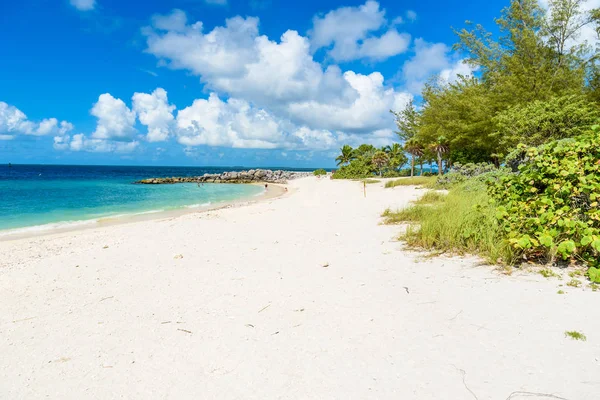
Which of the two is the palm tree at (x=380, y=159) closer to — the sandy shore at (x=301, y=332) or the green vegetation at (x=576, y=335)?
the sandy shore at (x=301, y=332)

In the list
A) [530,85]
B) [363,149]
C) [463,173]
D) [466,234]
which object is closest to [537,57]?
[530,85]

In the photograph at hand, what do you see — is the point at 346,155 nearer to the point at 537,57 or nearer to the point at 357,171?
the point at 357,171

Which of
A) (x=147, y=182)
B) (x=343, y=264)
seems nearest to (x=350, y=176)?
(x=147, y=182)

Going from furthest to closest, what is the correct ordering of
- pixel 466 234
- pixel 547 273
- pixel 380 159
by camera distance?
1. pixel 380 159
2. pixel 466 234
3. pixel 547 273

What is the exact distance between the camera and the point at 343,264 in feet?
18.8

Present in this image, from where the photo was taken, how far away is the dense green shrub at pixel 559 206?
4.30 metres

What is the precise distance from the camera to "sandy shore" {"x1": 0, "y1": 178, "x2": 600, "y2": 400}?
8.66 ft

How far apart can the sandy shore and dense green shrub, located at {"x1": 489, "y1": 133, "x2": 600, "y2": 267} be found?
2.27 feet

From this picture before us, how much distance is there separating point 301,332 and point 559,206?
4148 millimetres

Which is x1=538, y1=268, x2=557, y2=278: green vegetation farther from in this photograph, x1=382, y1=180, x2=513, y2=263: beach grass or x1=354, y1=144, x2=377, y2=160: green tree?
x1=354, y1=144, x2=377, y2=160: green tree

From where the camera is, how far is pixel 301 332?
3477 millimetres

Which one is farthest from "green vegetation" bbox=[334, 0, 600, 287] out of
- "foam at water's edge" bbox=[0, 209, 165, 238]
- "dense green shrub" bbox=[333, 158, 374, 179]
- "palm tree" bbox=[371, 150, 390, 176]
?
"foam at water's edge" bbox=[0, 209, 165, 238]

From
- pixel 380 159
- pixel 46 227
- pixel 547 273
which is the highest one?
pixel 380 159

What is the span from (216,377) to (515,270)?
Result: 14.1 ft
